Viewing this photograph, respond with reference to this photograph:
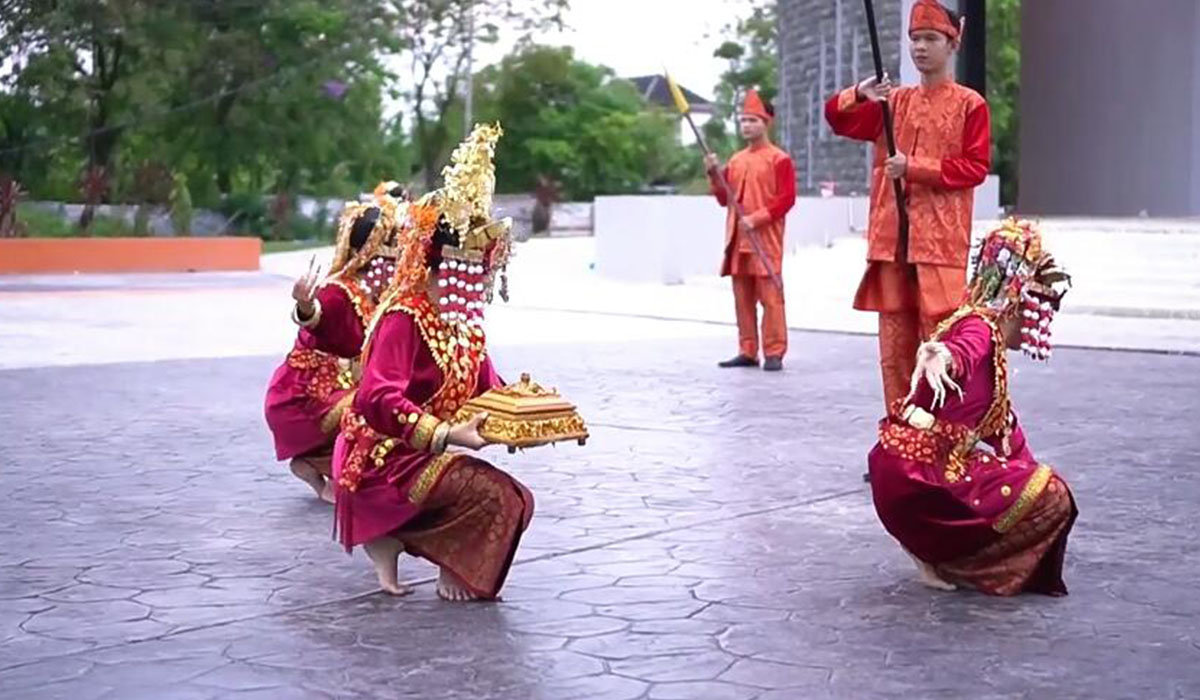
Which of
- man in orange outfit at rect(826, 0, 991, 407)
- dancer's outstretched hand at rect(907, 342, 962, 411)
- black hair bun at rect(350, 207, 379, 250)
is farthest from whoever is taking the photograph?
man in orange outfit at rect(826, 0, 991, 407)

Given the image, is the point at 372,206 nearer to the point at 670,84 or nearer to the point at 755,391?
the point at 670,84

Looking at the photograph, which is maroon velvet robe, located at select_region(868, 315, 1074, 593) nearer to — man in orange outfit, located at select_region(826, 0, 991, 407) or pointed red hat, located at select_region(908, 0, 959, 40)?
man in orange outfit, located at select_region(826, 0, 991, 407)

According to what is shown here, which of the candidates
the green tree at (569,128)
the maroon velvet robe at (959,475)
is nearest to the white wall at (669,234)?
the maroon velvet robe at (959,475)

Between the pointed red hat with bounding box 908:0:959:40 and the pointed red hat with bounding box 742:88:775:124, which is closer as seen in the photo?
the pointed red hat with bounding box 908:0:959:40

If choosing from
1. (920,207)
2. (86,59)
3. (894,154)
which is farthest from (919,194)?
(86,59)

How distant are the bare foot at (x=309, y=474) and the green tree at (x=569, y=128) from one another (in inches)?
1393

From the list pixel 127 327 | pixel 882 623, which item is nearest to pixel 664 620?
pixel 882 623

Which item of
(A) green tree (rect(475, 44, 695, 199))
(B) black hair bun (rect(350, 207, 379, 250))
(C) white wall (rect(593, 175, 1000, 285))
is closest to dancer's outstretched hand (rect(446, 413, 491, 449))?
(B) black hair bun (rect(350, 207, 379, 250))

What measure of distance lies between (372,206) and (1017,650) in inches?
116

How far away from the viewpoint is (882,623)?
4652 millimetres

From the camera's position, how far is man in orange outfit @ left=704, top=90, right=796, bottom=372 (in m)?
11.0

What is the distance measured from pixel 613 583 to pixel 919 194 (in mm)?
2244

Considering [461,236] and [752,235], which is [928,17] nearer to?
[461,236]

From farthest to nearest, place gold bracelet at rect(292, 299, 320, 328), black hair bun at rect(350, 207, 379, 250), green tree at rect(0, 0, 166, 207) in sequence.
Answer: green tree at rect(0, 0, 166, 207) → black hair bun at rect(350, 207, 379, 250) → gold bracelet at rect(292, 299, 320, 328)
